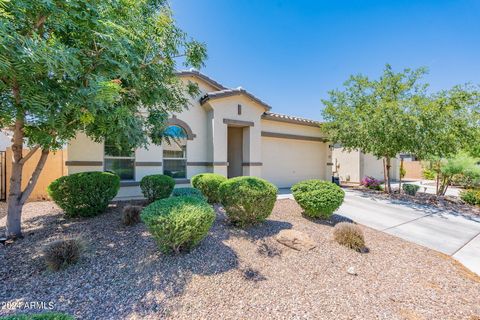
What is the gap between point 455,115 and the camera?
33.9 ft

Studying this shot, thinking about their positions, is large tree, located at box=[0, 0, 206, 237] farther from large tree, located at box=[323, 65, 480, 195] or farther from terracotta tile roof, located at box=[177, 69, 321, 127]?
large tree, located at box=[323, 65, 480, 195]

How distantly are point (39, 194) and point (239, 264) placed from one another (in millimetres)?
9668

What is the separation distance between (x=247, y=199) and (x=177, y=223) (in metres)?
2.08

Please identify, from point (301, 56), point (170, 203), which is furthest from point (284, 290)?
point (301, 56)

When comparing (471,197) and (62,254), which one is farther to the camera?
(471,197)

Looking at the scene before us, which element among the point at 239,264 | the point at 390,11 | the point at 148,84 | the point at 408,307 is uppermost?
the point at 390,11

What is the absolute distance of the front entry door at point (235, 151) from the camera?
40.7 ft

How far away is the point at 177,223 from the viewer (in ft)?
12.8

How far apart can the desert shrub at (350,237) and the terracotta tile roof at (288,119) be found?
7.94 meters

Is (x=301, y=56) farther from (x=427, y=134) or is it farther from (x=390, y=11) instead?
(x=427, y=134)

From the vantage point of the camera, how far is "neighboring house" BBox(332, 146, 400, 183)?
18281 millimetres

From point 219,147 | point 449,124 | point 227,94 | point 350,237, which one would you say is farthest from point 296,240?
point 449,124

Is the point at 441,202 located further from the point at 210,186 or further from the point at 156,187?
the point at 156,187

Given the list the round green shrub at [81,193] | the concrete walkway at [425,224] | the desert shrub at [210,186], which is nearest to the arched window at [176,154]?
the desert shrub at [210,186]
